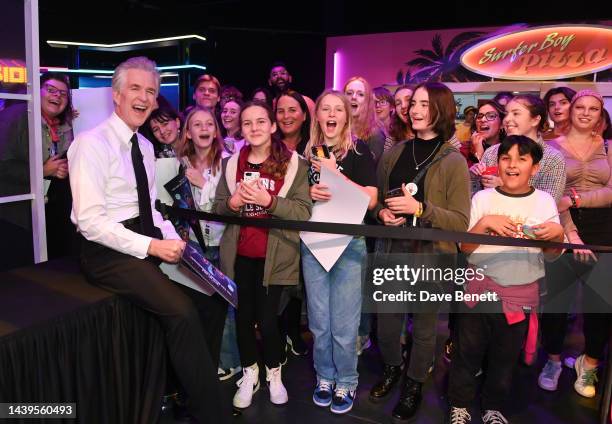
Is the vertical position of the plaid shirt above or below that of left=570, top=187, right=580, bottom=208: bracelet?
above

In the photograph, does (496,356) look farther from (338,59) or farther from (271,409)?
(338,59)

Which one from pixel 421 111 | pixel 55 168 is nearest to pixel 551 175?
pixel 421 111

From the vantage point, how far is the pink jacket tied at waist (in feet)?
8.11

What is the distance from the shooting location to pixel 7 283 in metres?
2.39

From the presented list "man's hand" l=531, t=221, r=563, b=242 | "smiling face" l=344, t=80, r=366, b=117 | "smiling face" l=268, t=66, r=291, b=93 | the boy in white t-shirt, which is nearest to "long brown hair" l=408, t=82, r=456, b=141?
the boy in white t-shirt

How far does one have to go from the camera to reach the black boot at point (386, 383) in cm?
293

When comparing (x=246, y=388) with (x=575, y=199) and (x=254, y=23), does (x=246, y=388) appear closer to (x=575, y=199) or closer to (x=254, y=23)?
(x=575, y=199)

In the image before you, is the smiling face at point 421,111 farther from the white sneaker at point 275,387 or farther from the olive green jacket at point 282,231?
the white sneaker at point 275,387

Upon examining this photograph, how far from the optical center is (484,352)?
2613 millimetres

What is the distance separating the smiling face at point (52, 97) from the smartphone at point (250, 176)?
6.31 feet

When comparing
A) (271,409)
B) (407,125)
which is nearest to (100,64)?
(407,125)

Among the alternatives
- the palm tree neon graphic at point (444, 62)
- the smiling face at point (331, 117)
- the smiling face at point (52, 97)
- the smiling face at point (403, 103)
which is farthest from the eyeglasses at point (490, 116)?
the palm tree neon graphic at point (444, 62)

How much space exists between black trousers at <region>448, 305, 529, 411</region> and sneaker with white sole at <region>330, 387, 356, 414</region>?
1.82ft

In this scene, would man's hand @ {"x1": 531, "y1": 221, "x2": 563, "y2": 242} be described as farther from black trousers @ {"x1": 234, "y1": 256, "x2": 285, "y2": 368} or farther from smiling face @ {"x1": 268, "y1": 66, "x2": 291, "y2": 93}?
smiling face @ {"x1": 268, "y1": 66, "x2": 291, "y2": 93}
